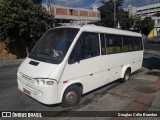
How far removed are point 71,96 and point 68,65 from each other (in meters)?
1.03

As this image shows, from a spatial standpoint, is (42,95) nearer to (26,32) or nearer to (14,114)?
(14,114)

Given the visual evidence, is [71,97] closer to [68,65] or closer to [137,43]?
[68,65]

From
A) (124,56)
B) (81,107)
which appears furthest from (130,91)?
(81,107)

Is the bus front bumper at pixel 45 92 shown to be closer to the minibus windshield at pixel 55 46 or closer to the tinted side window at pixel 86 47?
the minibus windshield at pixel 55 46

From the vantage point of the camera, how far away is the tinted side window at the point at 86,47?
6341mm

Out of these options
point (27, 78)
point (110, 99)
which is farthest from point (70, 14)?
point (27, 78)

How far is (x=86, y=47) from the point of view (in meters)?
6.76

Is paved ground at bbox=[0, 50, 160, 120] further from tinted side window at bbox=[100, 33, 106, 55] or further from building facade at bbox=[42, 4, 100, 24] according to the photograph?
building facade at bbox=[42, 4, 100, 24]

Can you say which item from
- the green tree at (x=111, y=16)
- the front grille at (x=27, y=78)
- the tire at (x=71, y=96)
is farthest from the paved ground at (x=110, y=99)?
the green tree at (x=111, y=16)

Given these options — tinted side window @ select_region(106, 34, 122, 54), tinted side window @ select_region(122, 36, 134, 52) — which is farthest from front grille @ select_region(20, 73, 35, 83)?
tinted side window @ select_region(122, 36, 134, 52)

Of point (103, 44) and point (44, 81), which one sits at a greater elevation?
point (103, 44)

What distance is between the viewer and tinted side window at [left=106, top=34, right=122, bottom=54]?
801 cm

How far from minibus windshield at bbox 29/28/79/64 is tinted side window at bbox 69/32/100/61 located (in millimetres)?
271

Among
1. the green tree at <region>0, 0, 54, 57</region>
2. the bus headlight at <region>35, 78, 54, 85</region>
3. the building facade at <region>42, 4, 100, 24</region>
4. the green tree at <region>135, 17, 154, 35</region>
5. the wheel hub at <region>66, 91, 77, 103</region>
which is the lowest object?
the wheel hub at <region>66, 91, 77, 103</region>
